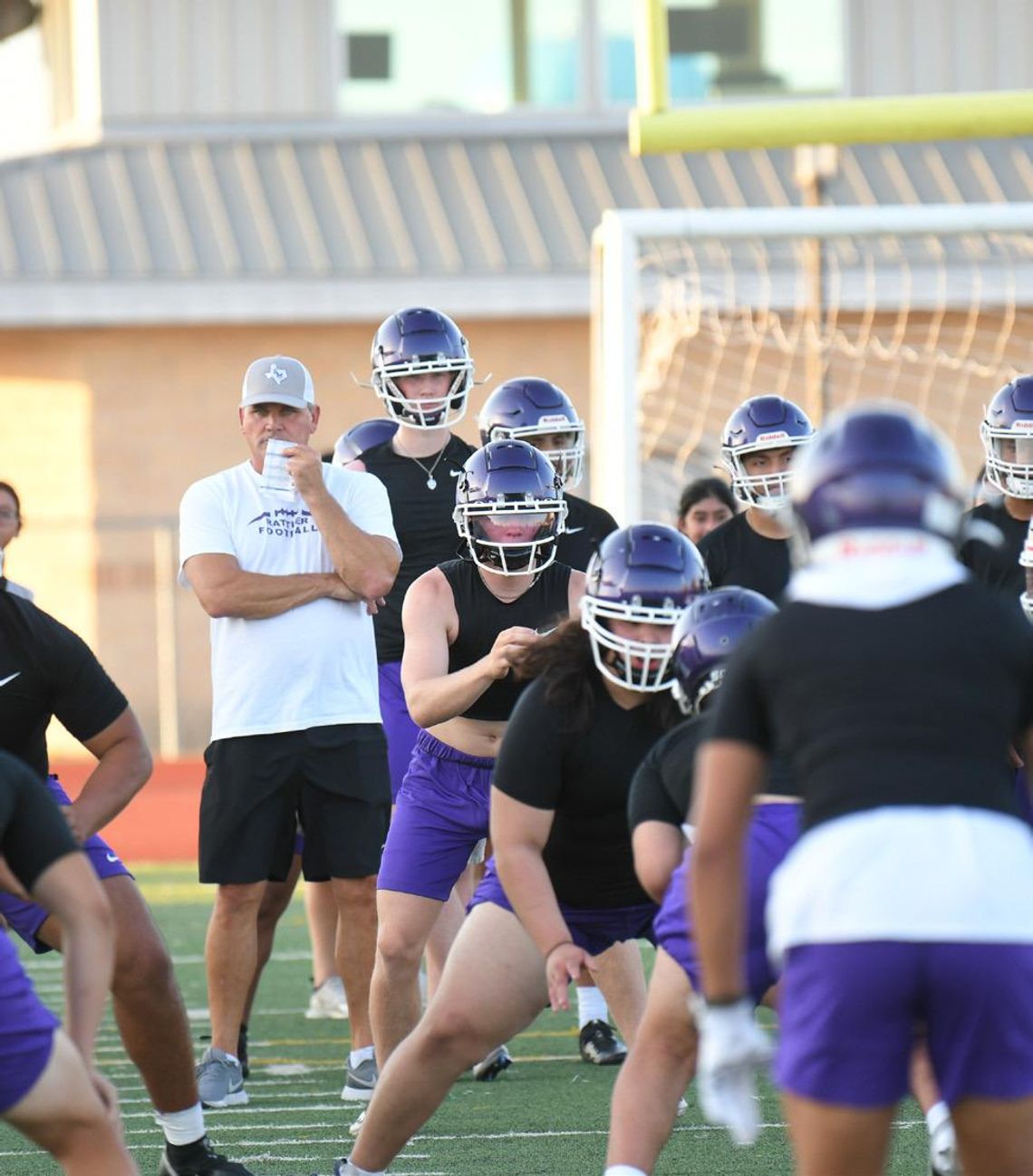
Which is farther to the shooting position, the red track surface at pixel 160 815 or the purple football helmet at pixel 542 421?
the red track surface at pixel 160 815

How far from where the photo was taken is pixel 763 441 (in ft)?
22.6

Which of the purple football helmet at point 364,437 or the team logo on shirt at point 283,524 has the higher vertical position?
the purple football helmet at point 364,437

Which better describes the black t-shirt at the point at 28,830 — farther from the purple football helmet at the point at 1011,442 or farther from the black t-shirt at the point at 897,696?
the purple football helmet at the point at 1011,442

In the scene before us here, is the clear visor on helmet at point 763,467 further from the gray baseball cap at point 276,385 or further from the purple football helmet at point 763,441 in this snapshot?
the gray baseball cap at point 276,385

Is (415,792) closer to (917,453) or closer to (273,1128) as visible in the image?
(273,1128)

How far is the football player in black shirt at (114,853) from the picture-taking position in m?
5.04

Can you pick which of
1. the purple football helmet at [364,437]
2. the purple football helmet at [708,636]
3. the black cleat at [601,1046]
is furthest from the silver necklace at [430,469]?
the purple football helmet at [708,636]

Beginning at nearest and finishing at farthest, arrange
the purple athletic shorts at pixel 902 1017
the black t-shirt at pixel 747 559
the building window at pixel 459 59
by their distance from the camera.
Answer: the purple athletic shorts at pixel 902 1017
the black t-shirt at pixel 747 559
the building window at pixel 459 59

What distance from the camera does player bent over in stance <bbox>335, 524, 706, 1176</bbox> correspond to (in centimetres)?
462

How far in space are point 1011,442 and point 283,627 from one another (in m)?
2.28

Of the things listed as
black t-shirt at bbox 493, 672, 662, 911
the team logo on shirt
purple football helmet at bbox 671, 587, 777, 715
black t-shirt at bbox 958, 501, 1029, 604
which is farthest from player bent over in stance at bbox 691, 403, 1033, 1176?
the team logo on shirt

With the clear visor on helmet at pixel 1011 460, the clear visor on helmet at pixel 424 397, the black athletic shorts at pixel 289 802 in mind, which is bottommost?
the black athletic shorts at pixel 289 802

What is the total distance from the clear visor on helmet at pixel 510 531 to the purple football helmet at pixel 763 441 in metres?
0.98

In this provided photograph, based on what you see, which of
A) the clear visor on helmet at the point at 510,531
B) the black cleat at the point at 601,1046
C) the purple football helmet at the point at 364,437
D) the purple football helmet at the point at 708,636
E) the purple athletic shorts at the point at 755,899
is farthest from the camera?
the purple football helmet at the point at 364,437
